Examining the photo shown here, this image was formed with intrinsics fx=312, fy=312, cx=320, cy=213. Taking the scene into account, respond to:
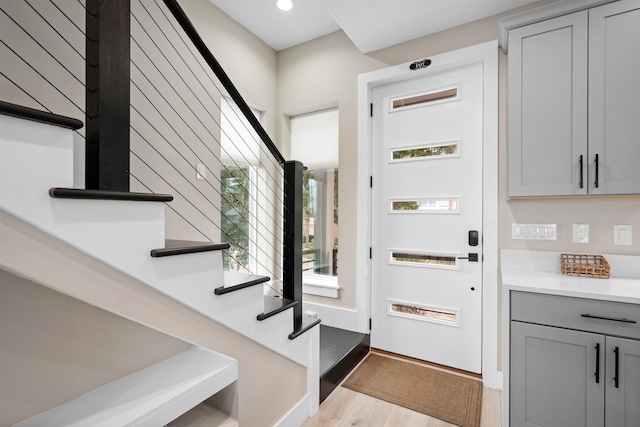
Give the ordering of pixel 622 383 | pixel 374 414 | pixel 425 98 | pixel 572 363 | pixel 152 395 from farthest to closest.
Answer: pixel 425 98 → pixel 374 414 → pixel 572 363 → pixel 622 383 → pixel 152 395

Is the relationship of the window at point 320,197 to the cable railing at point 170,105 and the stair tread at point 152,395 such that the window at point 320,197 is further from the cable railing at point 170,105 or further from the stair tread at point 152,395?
the stair tread at point 152,395

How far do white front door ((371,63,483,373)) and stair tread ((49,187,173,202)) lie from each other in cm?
209

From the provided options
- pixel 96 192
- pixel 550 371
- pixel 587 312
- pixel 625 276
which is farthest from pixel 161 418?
pixel 625 276

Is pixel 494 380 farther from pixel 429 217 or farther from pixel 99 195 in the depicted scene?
pixel 99 195

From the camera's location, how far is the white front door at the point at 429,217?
8.07 feet

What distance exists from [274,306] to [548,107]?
6.74 feet

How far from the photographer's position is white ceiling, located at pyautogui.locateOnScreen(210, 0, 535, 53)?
2211 mm

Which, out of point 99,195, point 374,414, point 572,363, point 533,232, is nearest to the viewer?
point 99,195

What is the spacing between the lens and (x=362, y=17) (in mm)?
2328

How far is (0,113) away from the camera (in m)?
0.74

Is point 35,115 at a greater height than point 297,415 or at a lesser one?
greater

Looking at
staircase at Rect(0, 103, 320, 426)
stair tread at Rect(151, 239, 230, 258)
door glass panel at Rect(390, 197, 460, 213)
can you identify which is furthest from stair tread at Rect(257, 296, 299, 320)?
door glass panel at Rect(390, 197, 460, 213)

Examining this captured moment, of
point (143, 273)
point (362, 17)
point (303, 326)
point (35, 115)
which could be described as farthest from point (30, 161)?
point (362, 17)

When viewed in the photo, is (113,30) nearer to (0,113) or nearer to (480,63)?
(0,113)
